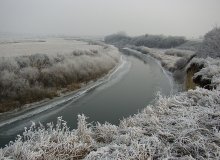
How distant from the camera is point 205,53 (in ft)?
94.0

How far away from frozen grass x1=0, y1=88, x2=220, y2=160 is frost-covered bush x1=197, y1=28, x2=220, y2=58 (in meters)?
20.7

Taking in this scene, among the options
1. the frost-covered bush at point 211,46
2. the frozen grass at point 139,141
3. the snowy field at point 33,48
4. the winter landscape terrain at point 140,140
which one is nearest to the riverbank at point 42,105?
the snowy field at point 33,48

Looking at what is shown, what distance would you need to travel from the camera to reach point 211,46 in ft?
94.5

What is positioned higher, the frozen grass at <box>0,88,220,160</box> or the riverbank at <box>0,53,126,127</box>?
the frozen grass at <box>0,88,220,160</box>

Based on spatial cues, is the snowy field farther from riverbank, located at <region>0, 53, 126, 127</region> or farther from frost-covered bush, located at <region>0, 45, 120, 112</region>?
riverbank, located at <region>0, 53, 126, 127</region>

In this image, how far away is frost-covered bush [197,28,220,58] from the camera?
2755 cm

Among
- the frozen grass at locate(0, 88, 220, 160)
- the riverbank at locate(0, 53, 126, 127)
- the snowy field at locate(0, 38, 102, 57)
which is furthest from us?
the snowy field at locate(0, 38, 102, 57)

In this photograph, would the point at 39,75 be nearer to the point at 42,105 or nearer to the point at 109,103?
the point at 42,105

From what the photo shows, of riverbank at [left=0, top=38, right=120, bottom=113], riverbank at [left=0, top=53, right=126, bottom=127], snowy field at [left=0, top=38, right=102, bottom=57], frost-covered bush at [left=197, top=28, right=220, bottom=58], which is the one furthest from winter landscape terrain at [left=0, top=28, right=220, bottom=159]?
snowy field at [left=0, top=38, right=102, bottom=57]

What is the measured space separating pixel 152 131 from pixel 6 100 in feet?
49.5

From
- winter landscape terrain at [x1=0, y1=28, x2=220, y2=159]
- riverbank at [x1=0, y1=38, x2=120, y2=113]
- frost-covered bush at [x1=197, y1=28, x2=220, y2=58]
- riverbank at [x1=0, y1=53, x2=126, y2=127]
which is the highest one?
winter landscape terrain at [x1=0, y1=28, x2=220, y2=159]

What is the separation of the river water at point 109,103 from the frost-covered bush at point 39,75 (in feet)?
6.11

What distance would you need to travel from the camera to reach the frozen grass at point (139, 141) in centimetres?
557

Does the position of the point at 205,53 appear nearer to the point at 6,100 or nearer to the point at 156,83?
the point at 156,83
